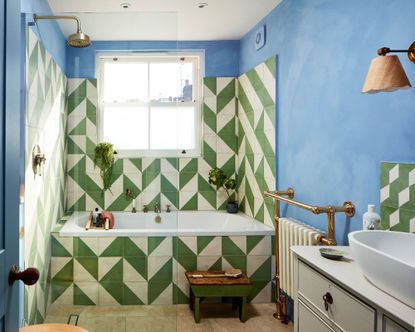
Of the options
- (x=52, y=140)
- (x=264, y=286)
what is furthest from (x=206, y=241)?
(x=52, y=140)

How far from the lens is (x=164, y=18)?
2.72m

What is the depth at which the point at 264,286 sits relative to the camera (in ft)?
11.0

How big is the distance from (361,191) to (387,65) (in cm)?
80

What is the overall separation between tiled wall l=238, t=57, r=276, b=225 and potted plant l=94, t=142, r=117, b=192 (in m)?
1.49

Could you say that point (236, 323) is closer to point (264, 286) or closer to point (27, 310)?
point (264, 286)

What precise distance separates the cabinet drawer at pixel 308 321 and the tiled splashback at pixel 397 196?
545mm

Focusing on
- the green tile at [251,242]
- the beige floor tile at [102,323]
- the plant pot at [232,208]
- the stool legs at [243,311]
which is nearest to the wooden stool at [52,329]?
the beige floor tile at [102,323]

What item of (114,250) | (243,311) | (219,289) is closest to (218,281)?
(219,289)

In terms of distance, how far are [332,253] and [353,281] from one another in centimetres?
36

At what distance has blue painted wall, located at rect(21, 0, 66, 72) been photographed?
261cm

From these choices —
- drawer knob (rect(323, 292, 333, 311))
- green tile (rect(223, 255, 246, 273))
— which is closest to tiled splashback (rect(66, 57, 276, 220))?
green tile (rect(223, 255, 246, 273))

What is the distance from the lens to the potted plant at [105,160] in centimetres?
265

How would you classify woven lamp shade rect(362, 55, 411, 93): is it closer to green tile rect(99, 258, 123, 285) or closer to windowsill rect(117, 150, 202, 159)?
windowsill rect(117, 150, 202, 159)

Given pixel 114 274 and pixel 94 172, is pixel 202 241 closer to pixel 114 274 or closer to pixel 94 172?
pixel 114 274
